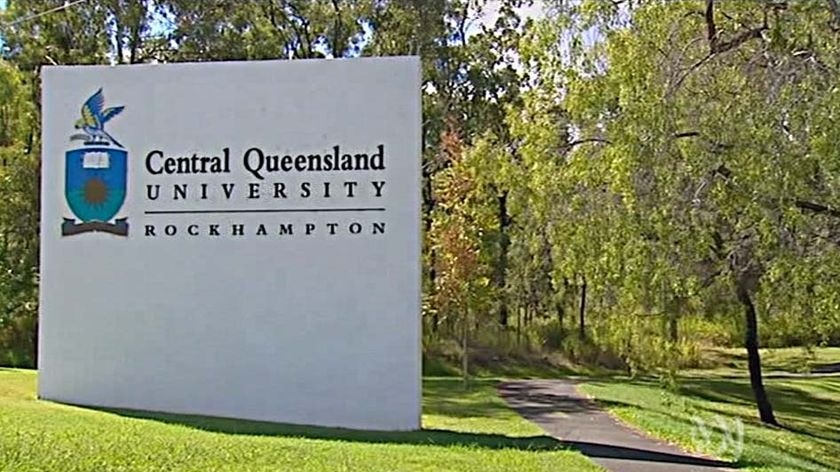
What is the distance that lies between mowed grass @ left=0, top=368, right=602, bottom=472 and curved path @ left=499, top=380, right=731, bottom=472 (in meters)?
0.46

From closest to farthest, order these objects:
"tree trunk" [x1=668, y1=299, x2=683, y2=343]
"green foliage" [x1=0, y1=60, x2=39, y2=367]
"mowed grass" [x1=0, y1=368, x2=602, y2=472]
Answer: "mowed grass" [x1=0, y1=368, x2=602, y2=472]
"tree trunk" [x1=668, y1=299, x2=683, y2=343]
"green foliage" [x1=0, y1=60, x2=39, y2=367]

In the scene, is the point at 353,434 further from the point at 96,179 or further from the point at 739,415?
the point at 739,415

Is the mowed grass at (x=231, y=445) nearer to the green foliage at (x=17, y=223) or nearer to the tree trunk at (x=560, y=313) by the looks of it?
the green foliage at (x=17, y=223)

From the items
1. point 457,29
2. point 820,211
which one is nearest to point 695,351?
point 457,29

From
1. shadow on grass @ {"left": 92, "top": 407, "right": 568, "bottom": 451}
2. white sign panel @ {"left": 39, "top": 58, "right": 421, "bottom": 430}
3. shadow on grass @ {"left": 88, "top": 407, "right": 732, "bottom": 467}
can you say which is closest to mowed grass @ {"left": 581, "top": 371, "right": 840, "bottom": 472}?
shadow on grass @ {"left": 88, "top": 407, "right": 732, "bottom": 467}

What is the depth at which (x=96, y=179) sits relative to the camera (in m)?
16.6

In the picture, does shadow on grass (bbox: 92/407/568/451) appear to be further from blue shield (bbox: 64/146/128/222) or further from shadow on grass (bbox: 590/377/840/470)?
blue shield (bbox: 64/146/128/222)

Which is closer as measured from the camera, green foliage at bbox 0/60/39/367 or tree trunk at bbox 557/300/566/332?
green foliage at bbox 0/60/39/367

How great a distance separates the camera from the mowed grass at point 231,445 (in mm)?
9492

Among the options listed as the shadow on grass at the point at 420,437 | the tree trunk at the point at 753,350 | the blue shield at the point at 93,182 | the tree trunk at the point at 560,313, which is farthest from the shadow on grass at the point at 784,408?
the blue shield at the point at 93,182

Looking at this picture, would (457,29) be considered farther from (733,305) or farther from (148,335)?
(148,335)

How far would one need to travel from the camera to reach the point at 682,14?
47.3ft

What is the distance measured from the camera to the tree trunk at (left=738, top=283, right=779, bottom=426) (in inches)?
717

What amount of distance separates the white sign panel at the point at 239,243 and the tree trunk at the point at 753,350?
17.8 feet
